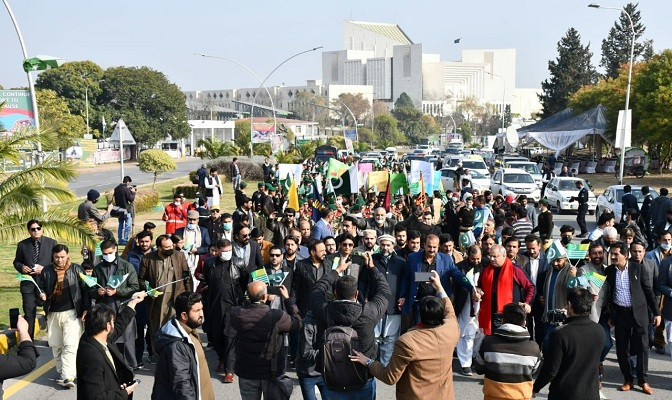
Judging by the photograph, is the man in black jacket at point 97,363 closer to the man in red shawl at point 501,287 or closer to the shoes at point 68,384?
the shoes at point 68,384

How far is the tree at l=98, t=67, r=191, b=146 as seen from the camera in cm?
8038

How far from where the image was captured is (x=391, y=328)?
9.20 m

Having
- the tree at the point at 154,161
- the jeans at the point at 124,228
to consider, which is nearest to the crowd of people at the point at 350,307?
the jeans at the point at 124,228

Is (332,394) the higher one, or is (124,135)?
(124,135)

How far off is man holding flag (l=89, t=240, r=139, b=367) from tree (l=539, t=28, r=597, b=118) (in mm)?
79357

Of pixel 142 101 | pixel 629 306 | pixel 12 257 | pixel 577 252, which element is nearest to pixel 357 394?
pixel 629 306

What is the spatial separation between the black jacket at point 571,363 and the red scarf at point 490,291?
8.86 feet

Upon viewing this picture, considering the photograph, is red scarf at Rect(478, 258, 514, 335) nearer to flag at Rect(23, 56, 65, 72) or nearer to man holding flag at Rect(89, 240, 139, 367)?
man holding flag at Rect(89, 240, 139, 367)

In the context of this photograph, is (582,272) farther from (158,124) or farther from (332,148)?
(158,124)

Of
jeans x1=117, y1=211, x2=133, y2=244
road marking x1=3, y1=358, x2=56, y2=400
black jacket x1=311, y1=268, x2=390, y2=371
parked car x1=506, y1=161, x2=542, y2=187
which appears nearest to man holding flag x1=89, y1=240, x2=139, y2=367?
road marking x1=3, y1=358, x2=56, y2=400

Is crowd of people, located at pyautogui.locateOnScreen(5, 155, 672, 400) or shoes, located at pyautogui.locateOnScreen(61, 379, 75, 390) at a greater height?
crowd of people, located at pyautogui.locateOnScreen(5, 155, 672, 400)

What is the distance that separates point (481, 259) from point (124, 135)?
45.8ft

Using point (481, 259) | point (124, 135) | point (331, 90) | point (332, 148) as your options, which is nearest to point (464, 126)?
point (331, 90)

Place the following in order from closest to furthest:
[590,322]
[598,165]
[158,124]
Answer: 1. [590,322]
2. [598,165]
3. [158,124]
